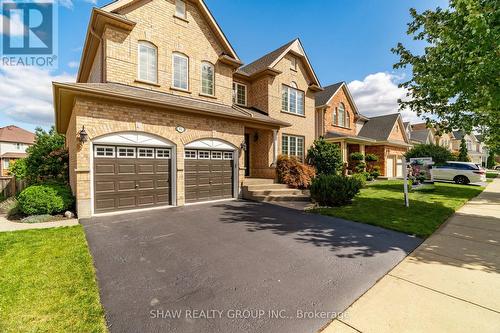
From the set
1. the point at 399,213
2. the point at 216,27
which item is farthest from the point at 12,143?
the point at 399,213

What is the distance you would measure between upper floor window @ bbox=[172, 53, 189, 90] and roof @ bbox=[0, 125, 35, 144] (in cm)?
4205

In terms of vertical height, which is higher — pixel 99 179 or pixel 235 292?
pixel 99 179

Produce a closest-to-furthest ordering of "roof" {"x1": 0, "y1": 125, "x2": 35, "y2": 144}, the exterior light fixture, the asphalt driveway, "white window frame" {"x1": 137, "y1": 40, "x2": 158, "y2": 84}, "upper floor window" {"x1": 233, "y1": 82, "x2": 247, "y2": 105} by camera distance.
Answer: the asphalt driveway < the exterior light fixture < "white window frame" {"x1": 137, "y1": 40, "x2": 158, "y2": 84} < "upper floor window" {"x1": 233, "y1": 82, "x2": 247, "y2": 105} < "roof" {"x1": 0, "y1": 125, "x2": 35, "y2": 144}

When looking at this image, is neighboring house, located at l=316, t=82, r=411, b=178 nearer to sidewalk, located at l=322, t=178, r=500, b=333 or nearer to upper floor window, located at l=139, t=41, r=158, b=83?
upper floor window, located at l=139, t=41, r=158, b=83

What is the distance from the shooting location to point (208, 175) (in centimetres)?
1127

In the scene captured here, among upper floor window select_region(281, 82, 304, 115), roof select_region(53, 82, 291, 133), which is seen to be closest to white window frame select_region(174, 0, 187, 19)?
roof select_region(53, 82, 291, 133)

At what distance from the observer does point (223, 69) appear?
1341cm

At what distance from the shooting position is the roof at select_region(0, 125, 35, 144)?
3888 centimetres

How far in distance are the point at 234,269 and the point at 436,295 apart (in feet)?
10.6

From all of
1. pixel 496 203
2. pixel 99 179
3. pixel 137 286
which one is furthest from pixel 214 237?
pixel 496 203

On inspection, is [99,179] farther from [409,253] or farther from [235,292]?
[409,253]

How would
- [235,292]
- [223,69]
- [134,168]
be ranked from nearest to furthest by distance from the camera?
1. [235,292]
2. [134,168]
3. [223,69]

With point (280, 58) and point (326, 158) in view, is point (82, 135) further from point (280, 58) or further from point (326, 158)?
point (326, 158)

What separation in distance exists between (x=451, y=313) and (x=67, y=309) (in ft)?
16.9
